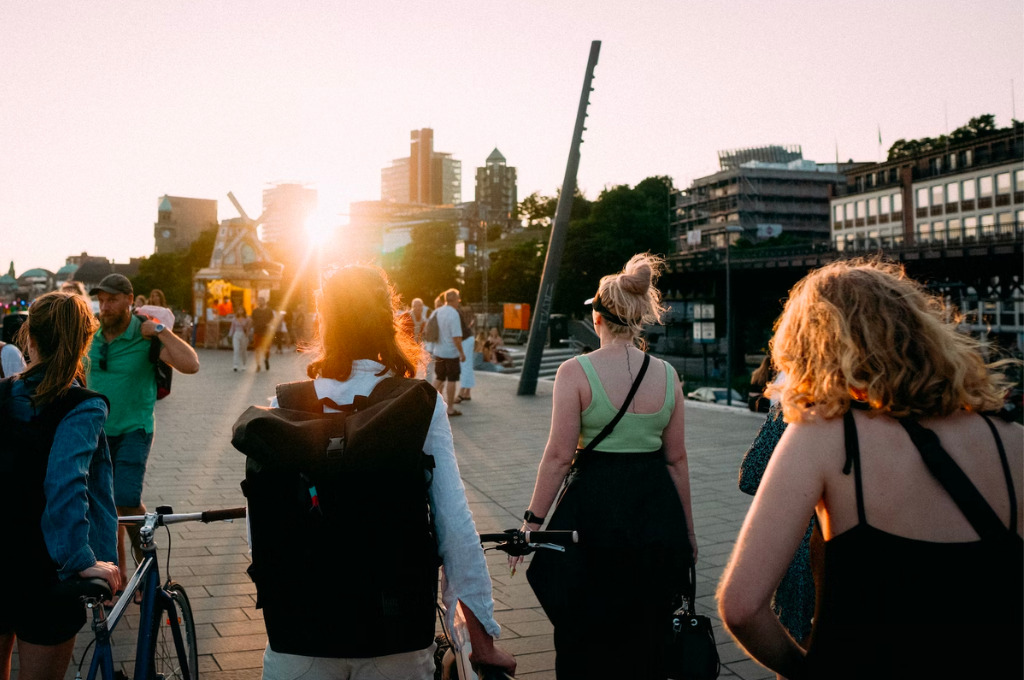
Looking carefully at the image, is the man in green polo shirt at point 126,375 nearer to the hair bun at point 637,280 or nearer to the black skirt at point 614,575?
the hair bun at point 637,280

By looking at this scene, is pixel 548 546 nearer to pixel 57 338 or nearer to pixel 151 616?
pixel 151 616

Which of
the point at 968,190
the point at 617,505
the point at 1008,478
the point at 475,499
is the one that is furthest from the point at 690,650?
the point at 968,190

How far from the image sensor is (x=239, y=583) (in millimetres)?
5250

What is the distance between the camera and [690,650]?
2973mm

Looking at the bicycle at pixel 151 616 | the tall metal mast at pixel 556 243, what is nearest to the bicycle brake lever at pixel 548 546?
the bicycle at pixel 151 616

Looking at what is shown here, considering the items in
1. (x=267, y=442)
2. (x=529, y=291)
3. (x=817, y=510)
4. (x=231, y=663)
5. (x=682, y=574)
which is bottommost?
(x=231, y=663)

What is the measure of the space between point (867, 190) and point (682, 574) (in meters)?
107

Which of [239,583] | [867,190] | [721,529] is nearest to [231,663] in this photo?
[239,583]

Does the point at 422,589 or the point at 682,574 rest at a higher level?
the point at 422,589

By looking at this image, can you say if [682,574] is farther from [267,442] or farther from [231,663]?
[231,663]

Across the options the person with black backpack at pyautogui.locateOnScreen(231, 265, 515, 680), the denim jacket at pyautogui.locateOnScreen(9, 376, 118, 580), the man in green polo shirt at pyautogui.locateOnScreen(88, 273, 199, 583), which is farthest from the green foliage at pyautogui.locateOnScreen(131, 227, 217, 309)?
the person with black backpack at pyautogui.locateOnScreen(231, 265, 515, 680)

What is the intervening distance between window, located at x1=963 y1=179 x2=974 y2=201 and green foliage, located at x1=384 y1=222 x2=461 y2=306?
161ft

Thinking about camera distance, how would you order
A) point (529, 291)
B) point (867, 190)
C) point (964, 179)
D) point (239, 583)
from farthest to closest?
point (867, 190), point (964, 179), point (529, 291), point (239, 583)

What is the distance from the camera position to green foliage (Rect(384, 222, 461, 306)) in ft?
276
